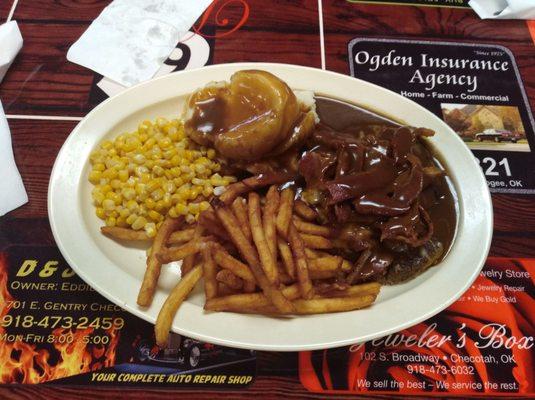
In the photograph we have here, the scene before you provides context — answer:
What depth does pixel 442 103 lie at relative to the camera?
131 inches

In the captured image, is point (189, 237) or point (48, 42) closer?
point (189, 237)

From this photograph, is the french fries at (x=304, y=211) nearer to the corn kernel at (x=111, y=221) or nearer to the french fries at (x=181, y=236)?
the french fries at (x=181, y=236)

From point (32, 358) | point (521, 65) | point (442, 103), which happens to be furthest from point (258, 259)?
point (521, 65)

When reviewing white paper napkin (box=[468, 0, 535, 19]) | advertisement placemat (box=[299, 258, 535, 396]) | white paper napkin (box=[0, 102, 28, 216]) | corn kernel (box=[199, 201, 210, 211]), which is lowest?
white paper napkin (box=[0, 102, 28, 216])

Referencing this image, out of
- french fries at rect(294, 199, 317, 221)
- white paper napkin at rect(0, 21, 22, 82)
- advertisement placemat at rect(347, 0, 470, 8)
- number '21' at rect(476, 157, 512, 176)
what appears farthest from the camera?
advertisement placemat at rect(347, 0, 470, 8)

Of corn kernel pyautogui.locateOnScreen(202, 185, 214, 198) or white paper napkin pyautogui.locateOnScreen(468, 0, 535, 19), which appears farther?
white paper napkin pyautogui.locateOnScreen(468, 0, 535, 19)

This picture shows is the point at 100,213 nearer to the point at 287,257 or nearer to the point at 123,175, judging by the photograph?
the point at 123,175

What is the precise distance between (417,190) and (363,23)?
201cm

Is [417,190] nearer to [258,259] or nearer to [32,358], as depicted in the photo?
[258,259]

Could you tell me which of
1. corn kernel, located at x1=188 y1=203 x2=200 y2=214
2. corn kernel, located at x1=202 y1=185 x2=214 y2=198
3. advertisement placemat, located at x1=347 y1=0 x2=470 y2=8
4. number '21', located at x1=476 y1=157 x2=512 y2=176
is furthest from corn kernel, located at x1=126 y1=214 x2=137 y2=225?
advertisement placemat, located at x1=347 y1=0 x2=470 y2=8

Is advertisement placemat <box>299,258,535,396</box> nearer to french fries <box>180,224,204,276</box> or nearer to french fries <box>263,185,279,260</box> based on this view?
french fries <box>263,185,279,260</box>

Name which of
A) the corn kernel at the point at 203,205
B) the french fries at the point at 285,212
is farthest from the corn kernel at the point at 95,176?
the french fries at the point at 285,212

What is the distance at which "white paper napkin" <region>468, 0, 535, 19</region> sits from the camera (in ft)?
12.3

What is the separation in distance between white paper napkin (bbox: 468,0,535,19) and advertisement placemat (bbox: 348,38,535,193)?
0.38 metres
